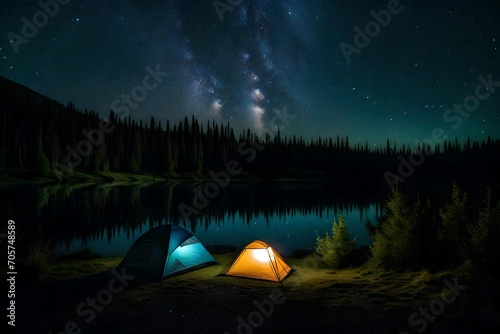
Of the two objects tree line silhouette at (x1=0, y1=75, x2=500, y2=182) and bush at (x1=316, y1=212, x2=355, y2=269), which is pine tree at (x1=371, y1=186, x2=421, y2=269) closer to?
bush at (x1=316, y1=212, x2=355, y2=269)

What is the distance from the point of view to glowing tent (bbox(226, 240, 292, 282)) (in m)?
10.8

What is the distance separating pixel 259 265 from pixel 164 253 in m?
3.35

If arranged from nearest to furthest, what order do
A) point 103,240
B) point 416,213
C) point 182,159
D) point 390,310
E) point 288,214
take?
point 390,310 < point 416,213 < point 103,240 < point 288,214 < point 182,159

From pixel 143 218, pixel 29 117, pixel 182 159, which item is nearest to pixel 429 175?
pixel 182 159

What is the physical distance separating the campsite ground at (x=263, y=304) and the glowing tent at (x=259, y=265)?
342 mm

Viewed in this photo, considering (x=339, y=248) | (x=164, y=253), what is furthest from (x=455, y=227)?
(x=164, y=253)

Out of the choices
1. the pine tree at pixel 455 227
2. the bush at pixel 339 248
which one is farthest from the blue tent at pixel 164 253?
the pine tree at pixel 455 227

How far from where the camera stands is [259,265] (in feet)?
36.4

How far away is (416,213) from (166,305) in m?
8.57

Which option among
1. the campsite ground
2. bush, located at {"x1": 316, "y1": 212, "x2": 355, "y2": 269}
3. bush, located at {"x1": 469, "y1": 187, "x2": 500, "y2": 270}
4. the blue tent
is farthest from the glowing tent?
bush, located at {"x1": 469, "y1": 187, "x2": 500, "y2": 270}

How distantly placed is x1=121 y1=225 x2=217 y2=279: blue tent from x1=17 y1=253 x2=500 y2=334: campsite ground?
0.49 meters

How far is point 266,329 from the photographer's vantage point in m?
6.92

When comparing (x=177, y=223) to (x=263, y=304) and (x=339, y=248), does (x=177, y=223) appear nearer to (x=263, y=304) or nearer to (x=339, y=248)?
(x=339, y=248)

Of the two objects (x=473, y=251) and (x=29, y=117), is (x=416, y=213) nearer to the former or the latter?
(x=473, y=251)
